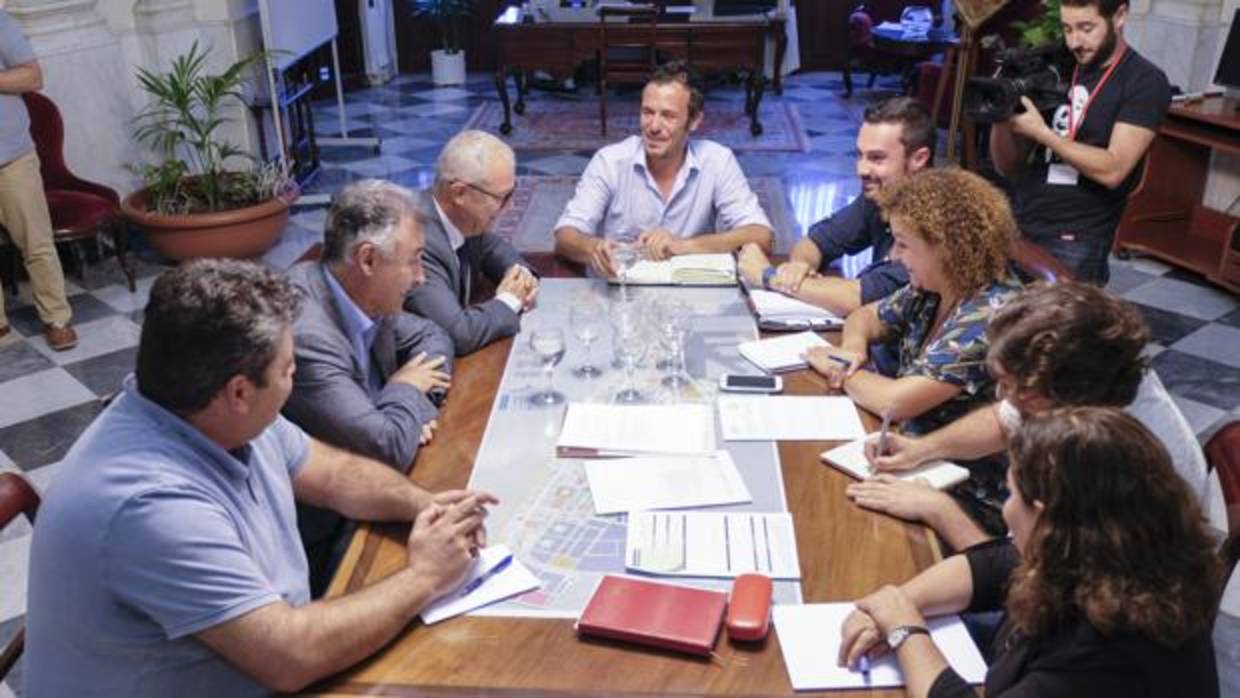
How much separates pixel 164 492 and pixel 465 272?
1554 millimetres

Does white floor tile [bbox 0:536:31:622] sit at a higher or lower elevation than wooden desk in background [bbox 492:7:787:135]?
lower

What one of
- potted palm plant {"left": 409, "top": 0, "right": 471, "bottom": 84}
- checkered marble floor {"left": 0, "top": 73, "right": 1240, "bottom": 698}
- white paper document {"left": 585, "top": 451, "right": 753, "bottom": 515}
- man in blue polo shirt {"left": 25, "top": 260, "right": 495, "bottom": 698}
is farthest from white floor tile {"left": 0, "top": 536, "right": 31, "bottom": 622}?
potted palm plant {"left": 409, "top": 0, "right": 471, "bottom": 84}

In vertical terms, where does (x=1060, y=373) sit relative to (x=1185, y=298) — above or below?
above

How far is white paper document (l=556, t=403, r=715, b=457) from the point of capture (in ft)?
6.46

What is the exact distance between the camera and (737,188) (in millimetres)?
3391

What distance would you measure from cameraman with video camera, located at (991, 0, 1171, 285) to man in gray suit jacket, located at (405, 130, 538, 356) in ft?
5.36

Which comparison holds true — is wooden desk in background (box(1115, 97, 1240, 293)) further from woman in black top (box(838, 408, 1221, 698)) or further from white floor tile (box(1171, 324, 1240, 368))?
woman in black top (box(838, 408, 1221, 698))

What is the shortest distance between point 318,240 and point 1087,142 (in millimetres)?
3781

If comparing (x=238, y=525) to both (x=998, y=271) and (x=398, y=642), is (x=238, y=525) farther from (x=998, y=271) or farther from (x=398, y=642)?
(x=998, y=271)

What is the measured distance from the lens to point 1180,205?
5238 millimetres

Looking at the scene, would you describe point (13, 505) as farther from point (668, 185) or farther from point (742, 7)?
point (742, 7)

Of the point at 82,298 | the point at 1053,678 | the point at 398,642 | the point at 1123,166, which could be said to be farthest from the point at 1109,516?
the point at 82,298

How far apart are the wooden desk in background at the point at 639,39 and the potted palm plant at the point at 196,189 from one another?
2.72 meters

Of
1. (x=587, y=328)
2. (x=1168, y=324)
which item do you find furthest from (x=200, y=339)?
(x=1168, y=324)
